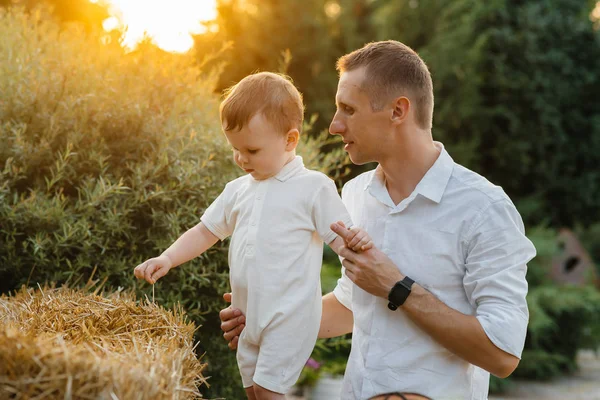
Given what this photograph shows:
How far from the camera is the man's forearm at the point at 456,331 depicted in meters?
2.22

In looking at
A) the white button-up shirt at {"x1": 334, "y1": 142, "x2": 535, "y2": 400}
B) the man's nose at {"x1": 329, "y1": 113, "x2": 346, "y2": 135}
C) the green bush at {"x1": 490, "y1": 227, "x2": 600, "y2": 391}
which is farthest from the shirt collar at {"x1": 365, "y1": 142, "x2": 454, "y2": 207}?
the green bush at {"x1": 490, "y1": 227, "x2": 600, "y2": 391}

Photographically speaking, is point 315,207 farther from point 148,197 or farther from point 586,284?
point 586,284

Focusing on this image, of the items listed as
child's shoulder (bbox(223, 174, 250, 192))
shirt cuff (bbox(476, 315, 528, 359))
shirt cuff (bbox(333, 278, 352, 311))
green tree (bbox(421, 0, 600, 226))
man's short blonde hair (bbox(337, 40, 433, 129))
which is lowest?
green tree (bbox(421, 0, 600, 226))

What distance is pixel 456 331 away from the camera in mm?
2236

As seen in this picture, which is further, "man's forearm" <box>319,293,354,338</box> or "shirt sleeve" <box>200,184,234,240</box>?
"man's forearm" <box>319,293,354,338</box>

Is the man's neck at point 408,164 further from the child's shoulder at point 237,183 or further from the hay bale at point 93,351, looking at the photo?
the hay bale at point 93,351

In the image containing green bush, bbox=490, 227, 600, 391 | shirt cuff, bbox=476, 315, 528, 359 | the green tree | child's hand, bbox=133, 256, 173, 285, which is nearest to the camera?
shirt cuff, bbox=476, 315, 528, 359

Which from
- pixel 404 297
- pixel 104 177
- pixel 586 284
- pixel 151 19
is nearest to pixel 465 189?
pixel 404 297

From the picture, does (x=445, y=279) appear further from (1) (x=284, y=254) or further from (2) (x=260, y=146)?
(2) (x=260, y=146)

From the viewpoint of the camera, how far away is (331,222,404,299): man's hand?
2.31 meters

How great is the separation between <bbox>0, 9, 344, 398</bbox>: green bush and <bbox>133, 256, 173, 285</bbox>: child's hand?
59 centimetres

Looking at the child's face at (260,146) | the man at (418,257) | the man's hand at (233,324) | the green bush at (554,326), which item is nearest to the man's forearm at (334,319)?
the man at (418,257)

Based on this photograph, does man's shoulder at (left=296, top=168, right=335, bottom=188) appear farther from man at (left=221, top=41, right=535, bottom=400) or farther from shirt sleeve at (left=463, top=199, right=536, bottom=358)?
shirt sleeve at (left=463, top=199, right=536, bottom=358)

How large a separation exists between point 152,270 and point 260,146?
1.98ft
